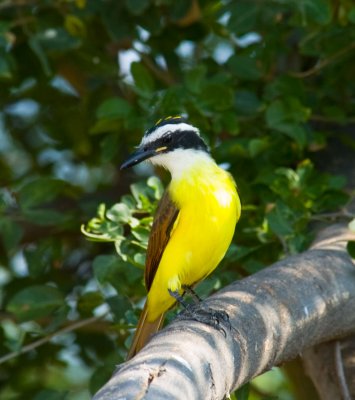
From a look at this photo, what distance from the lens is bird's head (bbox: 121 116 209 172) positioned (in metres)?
3.89

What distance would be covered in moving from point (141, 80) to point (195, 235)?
36.4 inches

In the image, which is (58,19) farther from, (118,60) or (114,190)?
(114,190)

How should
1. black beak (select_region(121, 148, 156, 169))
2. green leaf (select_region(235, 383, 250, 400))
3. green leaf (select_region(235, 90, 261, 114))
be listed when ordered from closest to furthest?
green leaf (select_region(235, 383, 250, 400))
black beak (select_region(121, 148, 156, 169))
green leaf (select_region(235, 90, 261, 114))

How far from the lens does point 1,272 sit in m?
5.40

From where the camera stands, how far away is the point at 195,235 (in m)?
3.63

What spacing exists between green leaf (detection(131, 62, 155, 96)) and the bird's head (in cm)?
31

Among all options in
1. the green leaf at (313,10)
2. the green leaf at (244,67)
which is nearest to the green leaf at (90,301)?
the green leaf at (244,67)

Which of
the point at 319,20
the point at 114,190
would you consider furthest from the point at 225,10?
the point at 114,190

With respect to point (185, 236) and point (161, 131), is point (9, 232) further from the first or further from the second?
point (185, 236)

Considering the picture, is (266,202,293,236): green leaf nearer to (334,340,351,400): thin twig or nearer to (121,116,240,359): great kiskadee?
(121,116,240,359): great kiskadee

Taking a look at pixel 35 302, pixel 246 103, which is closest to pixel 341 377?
pixel 35 302

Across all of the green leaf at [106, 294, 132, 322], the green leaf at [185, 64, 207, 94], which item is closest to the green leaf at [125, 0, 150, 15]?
the green leaf at [185, 64, 207, 94]

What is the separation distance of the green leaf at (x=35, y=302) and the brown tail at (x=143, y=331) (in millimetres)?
558

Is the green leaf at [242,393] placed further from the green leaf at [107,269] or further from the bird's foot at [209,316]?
the green leaf at [107,269]
